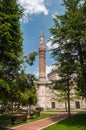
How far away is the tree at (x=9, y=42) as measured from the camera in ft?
44.8

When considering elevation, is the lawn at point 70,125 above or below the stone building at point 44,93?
below

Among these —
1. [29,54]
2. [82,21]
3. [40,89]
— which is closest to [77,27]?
[82,21]

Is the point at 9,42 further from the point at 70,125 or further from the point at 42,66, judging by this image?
the point at 42,66

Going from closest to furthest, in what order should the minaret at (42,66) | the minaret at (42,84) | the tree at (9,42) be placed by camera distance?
1. the tree at (9,42)
2. the minaret at (42,84)
3. the minaret at (42,66)

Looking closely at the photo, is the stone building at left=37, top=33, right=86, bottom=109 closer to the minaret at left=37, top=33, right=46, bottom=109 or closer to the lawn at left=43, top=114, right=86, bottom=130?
the minaret at left=37, top=33, right=46, bottom=109

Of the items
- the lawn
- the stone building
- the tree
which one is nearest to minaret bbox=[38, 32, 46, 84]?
the stone building

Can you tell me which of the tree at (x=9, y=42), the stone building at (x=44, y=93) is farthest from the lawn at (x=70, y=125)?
the stone building at (x=44, y=93)

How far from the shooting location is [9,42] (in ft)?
46.1

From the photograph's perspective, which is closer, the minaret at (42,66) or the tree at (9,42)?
the tree at (9,42)

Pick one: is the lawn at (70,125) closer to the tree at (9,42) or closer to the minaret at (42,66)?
the tree at (9,42)

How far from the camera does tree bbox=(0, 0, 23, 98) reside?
1365 centimetres

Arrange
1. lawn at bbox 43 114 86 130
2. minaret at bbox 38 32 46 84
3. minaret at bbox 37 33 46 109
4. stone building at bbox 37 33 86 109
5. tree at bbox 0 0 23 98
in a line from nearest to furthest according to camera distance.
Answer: tree at bbox 0 0 23 98
lawn at bbox 43 114 86 130
stone building at bbox 37 33 86 109
minaret at bbox 37 33 46 109
minaret at bbox 38 32 46 84

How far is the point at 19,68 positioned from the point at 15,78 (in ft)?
2.99

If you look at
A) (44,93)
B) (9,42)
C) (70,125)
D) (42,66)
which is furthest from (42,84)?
(9,42)
